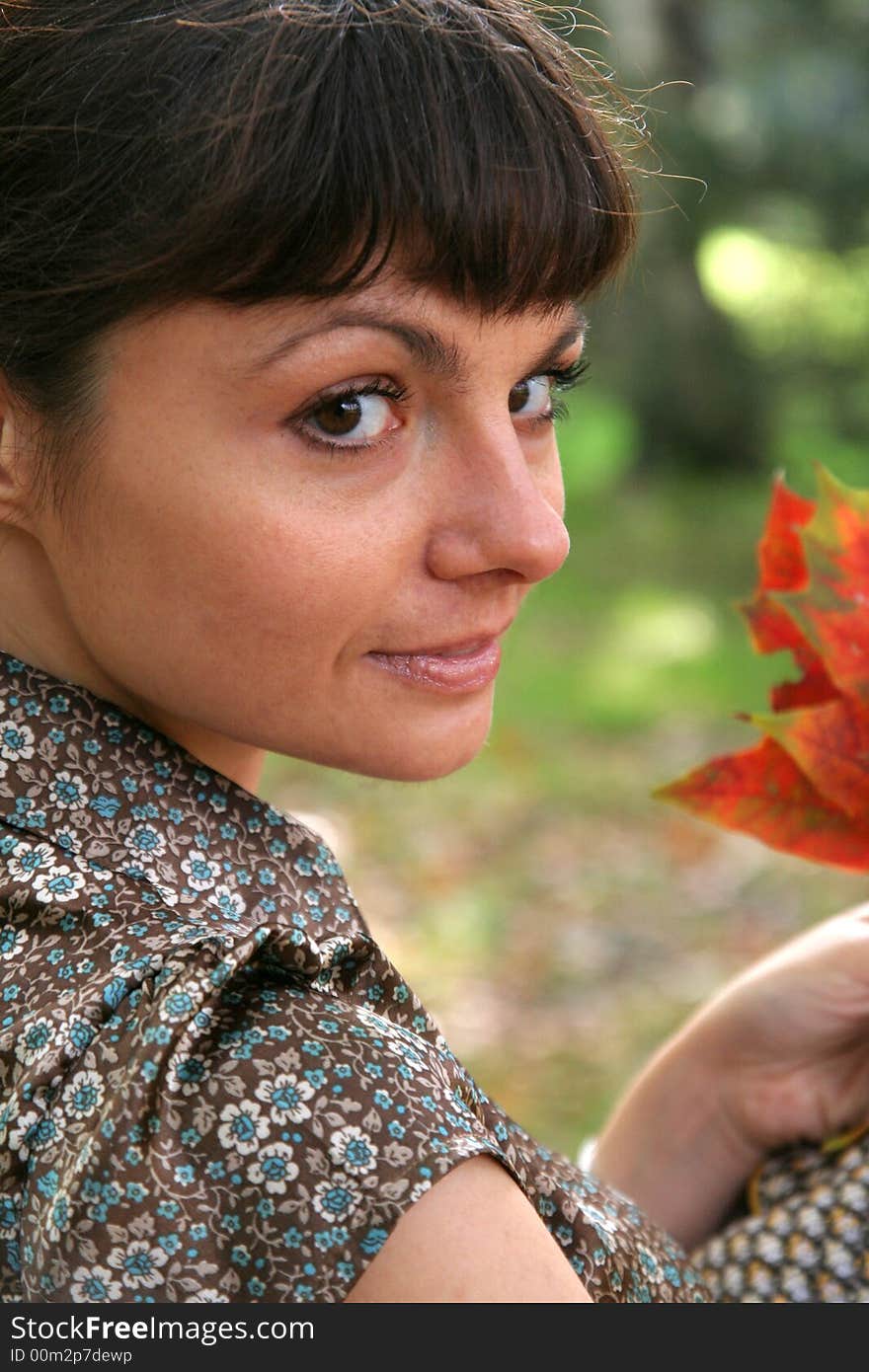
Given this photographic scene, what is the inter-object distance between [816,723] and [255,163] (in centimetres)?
75

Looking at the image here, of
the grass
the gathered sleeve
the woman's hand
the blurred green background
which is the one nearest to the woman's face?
the gathered sleeve

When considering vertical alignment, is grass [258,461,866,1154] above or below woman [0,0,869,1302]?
below

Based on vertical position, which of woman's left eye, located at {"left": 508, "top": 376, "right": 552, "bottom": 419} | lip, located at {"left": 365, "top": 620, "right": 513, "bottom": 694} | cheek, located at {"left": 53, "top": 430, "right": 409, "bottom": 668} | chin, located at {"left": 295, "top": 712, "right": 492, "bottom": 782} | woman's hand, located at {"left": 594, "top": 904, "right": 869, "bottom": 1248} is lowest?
woman's hand, located at {"left": 594, "top": 904, "right": 869, "bottom": 1248}

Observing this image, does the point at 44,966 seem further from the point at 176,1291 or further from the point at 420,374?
the point at 420,374

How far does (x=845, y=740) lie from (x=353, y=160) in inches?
28.7

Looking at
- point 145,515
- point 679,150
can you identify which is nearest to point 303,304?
point 145,515

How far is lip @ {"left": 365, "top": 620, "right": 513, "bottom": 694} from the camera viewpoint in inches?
51.9

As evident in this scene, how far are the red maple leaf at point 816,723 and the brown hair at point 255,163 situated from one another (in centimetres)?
43

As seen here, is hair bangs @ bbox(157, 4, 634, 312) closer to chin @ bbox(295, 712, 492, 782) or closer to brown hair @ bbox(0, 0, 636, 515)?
brown hair @ bbox(0, 0, 636, 515)

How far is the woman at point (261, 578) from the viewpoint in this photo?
3.42 ft

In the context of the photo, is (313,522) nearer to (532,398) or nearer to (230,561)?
(230,561)

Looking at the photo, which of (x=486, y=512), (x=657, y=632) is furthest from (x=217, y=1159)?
(x=657, y=632)

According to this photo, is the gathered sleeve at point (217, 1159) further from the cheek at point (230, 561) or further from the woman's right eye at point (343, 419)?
the woman's right eye at point (343, 419)

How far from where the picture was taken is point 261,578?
1.23 metres
